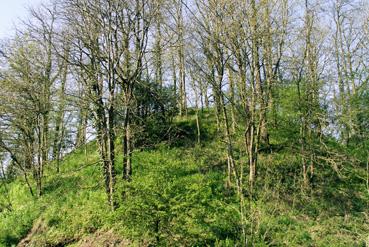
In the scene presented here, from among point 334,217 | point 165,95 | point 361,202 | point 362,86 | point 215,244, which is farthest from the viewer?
point 165,95

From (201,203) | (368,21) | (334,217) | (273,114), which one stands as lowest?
(334,217)

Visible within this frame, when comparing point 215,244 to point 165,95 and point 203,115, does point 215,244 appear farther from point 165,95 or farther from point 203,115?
point 203,115

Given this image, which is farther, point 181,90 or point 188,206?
point 181,90

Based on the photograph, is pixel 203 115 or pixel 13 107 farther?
pixel 203 115

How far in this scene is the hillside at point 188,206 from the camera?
9.76 metres

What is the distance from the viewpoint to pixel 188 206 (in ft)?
32.1

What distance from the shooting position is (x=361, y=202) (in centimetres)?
1323

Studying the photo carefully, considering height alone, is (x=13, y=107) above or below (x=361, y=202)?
above

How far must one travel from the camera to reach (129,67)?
13.4 m

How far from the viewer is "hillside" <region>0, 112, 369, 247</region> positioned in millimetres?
9758

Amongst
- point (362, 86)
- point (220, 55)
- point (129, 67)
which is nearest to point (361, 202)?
point (362, 86)

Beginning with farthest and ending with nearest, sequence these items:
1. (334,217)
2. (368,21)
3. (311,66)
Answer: (368,21) < (311,66) < (334,217)

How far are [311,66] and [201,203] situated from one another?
880cm

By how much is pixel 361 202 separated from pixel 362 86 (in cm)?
455
